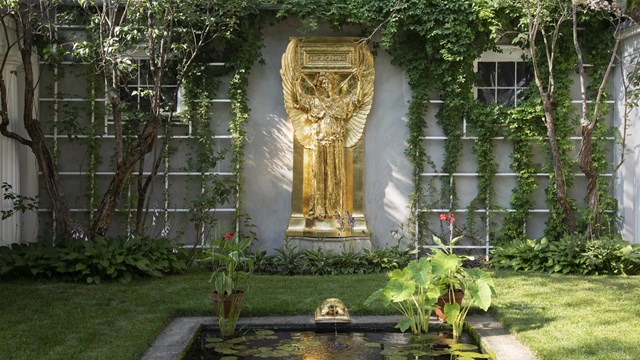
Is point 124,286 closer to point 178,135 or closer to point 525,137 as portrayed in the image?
point 178,135

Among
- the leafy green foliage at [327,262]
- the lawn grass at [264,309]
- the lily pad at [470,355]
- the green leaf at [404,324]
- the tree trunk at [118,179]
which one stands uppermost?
the tree trunk at [118,179]

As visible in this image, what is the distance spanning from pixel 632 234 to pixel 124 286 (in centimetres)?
635

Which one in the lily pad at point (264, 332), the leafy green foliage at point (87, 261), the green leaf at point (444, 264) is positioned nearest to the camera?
the green leaf at point (444, 264)

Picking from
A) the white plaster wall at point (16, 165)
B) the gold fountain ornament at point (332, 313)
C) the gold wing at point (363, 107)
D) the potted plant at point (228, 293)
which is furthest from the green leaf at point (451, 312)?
the white plaster wall at point (16, 165)

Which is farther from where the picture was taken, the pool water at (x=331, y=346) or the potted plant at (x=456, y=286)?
the potted plant at (x=456, y=286)

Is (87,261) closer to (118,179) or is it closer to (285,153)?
(118,179)

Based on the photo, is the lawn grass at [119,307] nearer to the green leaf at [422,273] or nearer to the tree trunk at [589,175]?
the green leaf at [422,273]

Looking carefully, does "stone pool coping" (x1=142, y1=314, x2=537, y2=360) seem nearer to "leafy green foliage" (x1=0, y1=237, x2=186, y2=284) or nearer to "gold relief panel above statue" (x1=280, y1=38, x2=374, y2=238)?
"leafy green foliage" (x1=0, y1=237, x2=186, y2=284)

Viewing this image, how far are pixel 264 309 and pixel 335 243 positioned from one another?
3.09m

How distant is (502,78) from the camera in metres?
10.9

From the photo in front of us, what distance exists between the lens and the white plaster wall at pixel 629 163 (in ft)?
33.1

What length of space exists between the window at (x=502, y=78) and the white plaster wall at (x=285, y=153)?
114 cm

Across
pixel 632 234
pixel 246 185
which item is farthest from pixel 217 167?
pixel 632 234

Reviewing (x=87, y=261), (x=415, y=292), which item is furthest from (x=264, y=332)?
(x=87, y=261)
